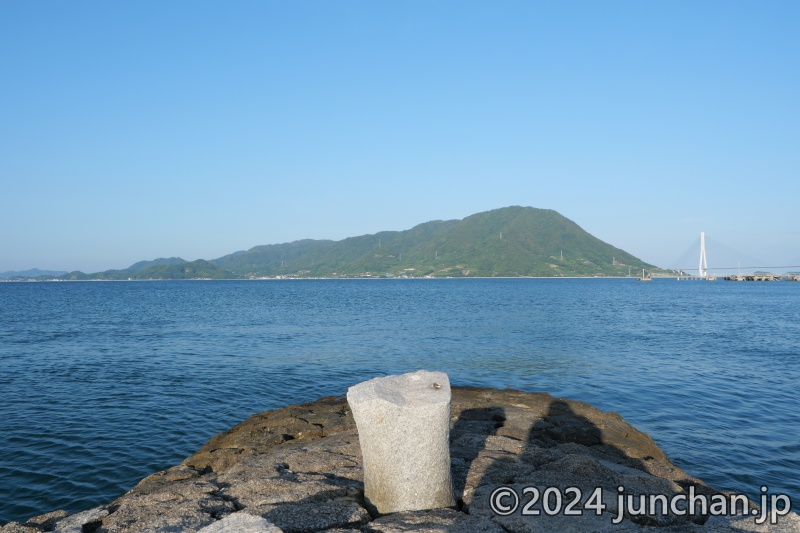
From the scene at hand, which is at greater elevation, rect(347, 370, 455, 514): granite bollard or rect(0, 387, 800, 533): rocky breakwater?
rect(347, 370, 455, 514): granite bollard

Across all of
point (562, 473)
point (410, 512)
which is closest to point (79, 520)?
point (410, 512)

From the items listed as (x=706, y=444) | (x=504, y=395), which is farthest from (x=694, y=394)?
(x=504, y=395)

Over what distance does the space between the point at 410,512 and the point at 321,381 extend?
19.2 m

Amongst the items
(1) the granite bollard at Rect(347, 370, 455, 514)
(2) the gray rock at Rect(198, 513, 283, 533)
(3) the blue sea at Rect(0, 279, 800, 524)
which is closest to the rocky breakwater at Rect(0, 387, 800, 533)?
(2) the gray rock at Rect(198, 513, 283, 533)

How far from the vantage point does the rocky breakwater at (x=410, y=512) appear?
6.54 meters

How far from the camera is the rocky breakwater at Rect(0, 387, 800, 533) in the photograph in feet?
21.5

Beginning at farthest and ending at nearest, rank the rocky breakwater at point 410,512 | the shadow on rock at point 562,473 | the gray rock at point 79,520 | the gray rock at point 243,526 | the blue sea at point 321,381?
1. the blue sea at point 321,381
2. the shadow on rock at point 562,473
3. the gray rock at point 79,520
4. the rocky breakwater at point 410,512
5. the gray rock at point 243,526

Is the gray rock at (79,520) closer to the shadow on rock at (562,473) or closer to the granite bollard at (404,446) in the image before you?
the granite bollard at (404,446)

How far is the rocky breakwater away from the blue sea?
3419 mm

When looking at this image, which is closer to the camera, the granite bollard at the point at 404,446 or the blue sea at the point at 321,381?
the granite bollard at the point at 404,446

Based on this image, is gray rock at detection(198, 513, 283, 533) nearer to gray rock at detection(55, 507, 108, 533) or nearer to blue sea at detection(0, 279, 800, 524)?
gray rock at detection(55, 507, 108, 533)

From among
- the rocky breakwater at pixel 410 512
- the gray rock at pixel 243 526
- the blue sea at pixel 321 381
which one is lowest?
the blue sea at pixel 321 381

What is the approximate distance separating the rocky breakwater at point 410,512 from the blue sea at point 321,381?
3419 mm

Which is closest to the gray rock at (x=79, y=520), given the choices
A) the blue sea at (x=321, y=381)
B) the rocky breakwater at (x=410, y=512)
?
the rocky breakwater at (x=410, y=512)
